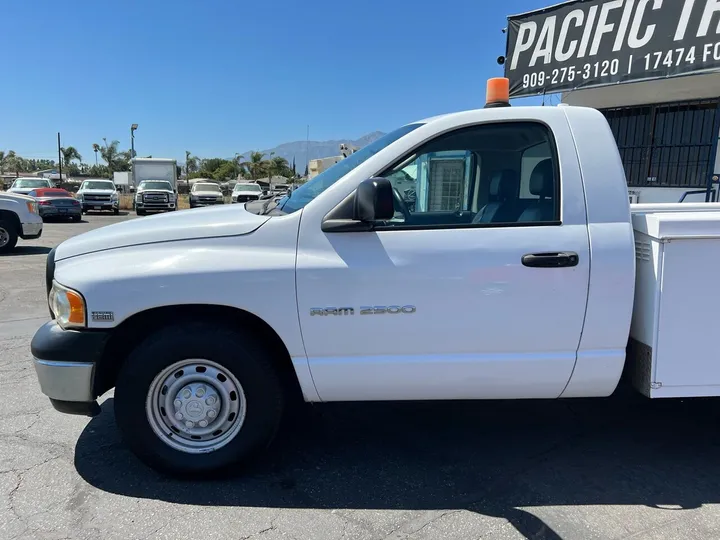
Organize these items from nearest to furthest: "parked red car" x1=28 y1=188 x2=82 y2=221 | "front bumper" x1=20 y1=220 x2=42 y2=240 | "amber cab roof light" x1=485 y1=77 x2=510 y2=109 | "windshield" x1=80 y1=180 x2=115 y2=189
A: 1. "amber cab roof light" x1=485 y1=77 x2=510 y2=109
2. "front bumper" x1=20 y1=220 x2=42 y2=240
3. "parked red car" x1=28 y1=188 x2=82 y2=221
4. "windshield" x1=80 y1=180 x2=115 y2=189

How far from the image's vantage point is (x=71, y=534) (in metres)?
2.55

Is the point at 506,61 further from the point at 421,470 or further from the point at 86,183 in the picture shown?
the point at 86,183

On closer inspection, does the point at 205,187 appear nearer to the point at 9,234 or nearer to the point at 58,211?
the point at 58,211

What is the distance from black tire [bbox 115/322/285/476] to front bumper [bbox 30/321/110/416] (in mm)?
154

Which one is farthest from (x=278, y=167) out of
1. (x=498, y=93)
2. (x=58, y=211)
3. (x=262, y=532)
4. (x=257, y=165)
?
(x=262, y=532)

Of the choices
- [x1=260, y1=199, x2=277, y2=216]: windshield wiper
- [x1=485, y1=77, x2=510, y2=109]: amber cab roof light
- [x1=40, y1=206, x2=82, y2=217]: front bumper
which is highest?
[x1=485, y1=77, x2=510, y2=109]: amber cab roof light

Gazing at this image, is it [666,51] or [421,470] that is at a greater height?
[666,51]

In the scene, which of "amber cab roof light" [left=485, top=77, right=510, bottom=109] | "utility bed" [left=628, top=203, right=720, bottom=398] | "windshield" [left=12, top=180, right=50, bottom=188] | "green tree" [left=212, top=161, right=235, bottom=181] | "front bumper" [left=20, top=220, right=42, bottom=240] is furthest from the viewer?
"green tree" [left=212, top=161, right=235, bottom=181]

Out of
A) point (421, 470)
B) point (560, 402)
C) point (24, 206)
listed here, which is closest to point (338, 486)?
point (421, 470)

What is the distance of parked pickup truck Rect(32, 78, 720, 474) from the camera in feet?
9.05

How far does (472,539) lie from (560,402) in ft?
5.98

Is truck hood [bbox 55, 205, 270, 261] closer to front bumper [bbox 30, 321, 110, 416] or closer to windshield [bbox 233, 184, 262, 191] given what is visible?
front bumper [bbox 30, 321, 110, 416]

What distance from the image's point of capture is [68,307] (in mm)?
2826

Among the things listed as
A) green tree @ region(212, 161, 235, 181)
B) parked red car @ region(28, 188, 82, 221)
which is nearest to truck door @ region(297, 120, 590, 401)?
parked red car @ region(28, 188, 82, 221)
